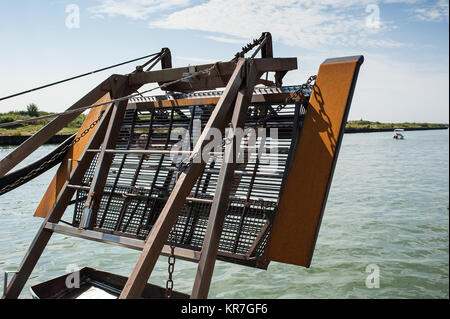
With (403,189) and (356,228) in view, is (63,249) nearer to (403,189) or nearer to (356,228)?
(356,228)

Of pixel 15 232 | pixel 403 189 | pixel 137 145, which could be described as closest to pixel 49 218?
pixel 137 145

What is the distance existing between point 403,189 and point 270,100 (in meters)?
13.6

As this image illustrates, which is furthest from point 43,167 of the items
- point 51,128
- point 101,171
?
point 101,171

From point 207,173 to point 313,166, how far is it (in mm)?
1525

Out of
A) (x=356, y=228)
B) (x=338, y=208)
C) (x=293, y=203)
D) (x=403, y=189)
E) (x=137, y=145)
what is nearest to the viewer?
(x=293, y=203)

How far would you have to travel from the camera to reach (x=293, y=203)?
417cm

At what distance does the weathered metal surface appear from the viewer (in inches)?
159

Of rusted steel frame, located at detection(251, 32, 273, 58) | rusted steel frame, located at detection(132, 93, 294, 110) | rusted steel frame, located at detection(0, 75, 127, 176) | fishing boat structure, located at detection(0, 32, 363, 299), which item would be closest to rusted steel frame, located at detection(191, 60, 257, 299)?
fishing boat structure, located at detection(0, 32, 363, 299)

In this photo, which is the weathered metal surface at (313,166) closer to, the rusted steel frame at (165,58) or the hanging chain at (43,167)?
the rusted steel frame at (165,58)

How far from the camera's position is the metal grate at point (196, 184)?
14.1ft

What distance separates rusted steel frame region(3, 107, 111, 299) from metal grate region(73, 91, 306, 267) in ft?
2.21

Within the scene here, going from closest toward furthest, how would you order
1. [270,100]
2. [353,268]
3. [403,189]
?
1. [270,100]
2. [353,268]
3. [403,189]

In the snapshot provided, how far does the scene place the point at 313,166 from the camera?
4.18 meters

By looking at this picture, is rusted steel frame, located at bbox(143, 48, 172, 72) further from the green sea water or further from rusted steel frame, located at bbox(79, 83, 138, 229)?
the green sea water
